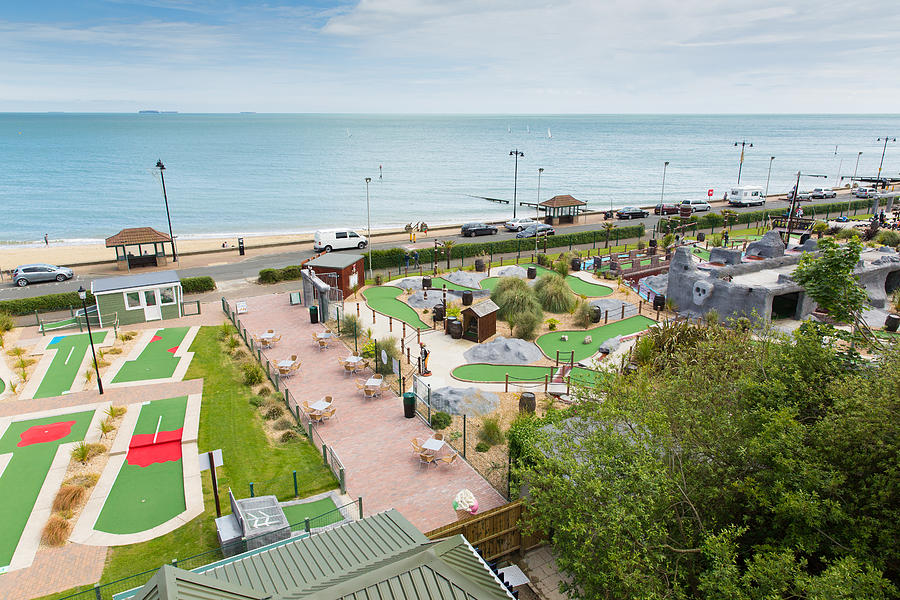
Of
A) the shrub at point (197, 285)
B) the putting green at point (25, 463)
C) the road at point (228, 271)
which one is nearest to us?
the putting green at point (25, 463)

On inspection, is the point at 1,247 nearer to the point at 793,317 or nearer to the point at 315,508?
the point at 315,508

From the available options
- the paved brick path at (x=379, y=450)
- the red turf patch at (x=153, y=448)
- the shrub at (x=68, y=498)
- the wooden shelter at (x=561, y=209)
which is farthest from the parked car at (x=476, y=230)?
the shrub at (x=68, y=498)

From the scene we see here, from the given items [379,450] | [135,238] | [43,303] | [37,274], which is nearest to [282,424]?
[379,450]

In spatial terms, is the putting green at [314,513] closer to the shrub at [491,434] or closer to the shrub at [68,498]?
the shrub at [491,434]

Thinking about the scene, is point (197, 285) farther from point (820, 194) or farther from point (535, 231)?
point (820, 194)

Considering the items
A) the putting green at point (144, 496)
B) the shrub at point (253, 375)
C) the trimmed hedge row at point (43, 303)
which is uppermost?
the trimmed hedge row at point (43, 303)

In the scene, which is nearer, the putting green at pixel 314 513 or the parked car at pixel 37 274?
the putting green at pixel 314 513
